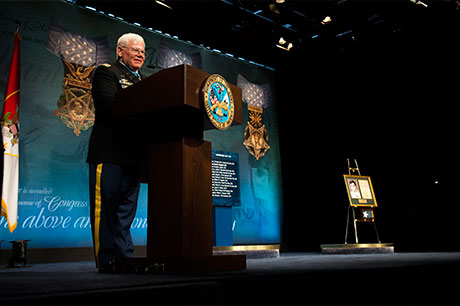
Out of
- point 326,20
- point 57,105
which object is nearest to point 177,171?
point 57,105

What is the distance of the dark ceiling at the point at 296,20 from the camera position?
208 inches

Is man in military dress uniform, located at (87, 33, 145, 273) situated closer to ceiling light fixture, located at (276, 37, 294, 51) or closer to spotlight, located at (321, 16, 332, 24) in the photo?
spotlight, located at (321, 16, 332, 24)

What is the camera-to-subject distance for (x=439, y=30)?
5301 millimetres

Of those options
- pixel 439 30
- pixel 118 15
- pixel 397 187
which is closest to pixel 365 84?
pixel 439 30

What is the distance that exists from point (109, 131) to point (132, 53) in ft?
1.37

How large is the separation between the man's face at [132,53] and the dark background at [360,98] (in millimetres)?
3637

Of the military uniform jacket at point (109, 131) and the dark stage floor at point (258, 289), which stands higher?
the military uniform jacket at point (109, 131)

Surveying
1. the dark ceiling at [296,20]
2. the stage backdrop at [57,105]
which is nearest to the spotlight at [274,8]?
the dark ceiling at [296,20]

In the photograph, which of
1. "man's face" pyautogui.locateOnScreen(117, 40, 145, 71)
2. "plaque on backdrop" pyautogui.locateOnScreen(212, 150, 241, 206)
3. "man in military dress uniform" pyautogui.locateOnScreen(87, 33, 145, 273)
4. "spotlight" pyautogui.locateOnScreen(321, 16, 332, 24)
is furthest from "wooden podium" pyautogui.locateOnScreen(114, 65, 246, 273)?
"spotlight" pyautogui.locateOnScreen(321, 16, 332, 24)

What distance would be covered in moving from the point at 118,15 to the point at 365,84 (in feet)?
12.1

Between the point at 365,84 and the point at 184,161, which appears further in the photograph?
the point at 365,84

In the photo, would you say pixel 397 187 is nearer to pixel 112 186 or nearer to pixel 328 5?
pixel 328 5

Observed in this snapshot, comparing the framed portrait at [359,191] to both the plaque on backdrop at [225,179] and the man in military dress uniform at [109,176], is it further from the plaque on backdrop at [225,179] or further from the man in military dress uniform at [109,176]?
the man in military dress uniform at [109,176]

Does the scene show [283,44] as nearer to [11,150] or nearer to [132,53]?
[11,150]
